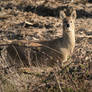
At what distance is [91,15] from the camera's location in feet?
31.0

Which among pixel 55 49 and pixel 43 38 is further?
pixel 43 38

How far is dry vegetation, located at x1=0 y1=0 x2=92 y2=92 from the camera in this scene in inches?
184

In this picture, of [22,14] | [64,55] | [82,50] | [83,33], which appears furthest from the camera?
[22,14]

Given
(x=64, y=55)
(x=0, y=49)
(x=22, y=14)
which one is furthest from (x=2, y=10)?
(x=64, y=55)

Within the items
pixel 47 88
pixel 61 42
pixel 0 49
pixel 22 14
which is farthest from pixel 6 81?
pixel 22 14

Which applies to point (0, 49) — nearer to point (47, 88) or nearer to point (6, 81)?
point (6, 81)

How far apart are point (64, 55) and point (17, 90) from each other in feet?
6.60

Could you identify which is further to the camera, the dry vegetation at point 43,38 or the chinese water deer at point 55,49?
the chinese water deer at point 55,49

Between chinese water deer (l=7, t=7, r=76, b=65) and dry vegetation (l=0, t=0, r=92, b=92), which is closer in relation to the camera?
dry vegetation (l=0, t=0, r=92, b=92)

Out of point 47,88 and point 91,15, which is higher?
point 91,15

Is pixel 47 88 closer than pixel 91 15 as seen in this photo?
Yes

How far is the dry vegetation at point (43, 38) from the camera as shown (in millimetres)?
4664

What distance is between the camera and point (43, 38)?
8.11 meters

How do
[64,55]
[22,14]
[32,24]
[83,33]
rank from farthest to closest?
[22,14] → [32,24] → [83,33] → [64,55]
